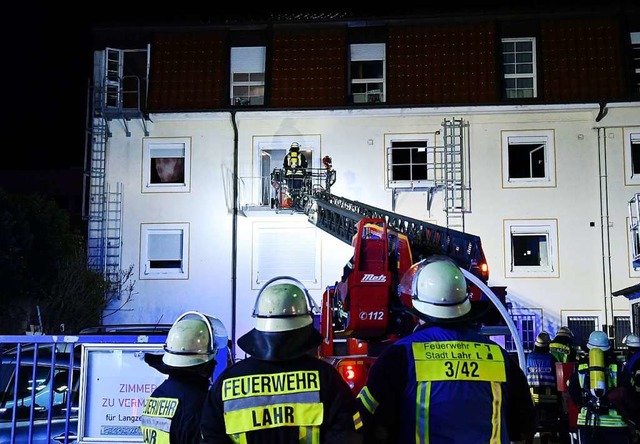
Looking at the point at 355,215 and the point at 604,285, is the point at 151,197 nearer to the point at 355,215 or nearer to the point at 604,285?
the point at 355,215

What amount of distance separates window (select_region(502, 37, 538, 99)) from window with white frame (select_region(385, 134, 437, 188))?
9.25ft

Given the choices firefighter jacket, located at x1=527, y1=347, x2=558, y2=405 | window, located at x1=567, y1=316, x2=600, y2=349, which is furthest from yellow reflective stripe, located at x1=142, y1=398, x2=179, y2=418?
window, located at x1=567, y1=316, x2=600, y2=349

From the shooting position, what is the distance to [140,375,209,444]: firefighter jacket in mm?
3914

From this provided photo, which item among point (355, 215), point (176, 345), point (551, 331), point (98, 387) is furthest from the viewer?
point (551, 331)

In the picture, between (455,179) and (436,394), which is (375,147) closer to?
(455,179)

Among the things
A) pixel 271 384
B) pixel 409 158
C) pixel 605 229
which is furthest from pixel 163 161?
pixel 271 384

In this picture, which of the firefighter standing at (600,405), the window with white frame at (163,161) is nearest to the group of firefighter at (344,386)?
the firefighter standing at (600,405)

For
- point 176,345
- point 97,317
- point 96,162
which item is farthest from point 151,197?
point 176,345

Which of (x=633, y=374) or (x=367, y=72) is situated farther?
(x=367, y=72)

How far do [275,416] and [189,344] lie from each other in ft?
3.95

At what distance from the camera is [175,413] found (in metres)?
3.95

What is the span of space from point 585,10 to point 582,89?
2.34 m

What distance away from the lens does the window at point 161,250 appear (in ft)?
72.0

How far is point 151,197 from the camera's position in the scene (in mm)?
22219
